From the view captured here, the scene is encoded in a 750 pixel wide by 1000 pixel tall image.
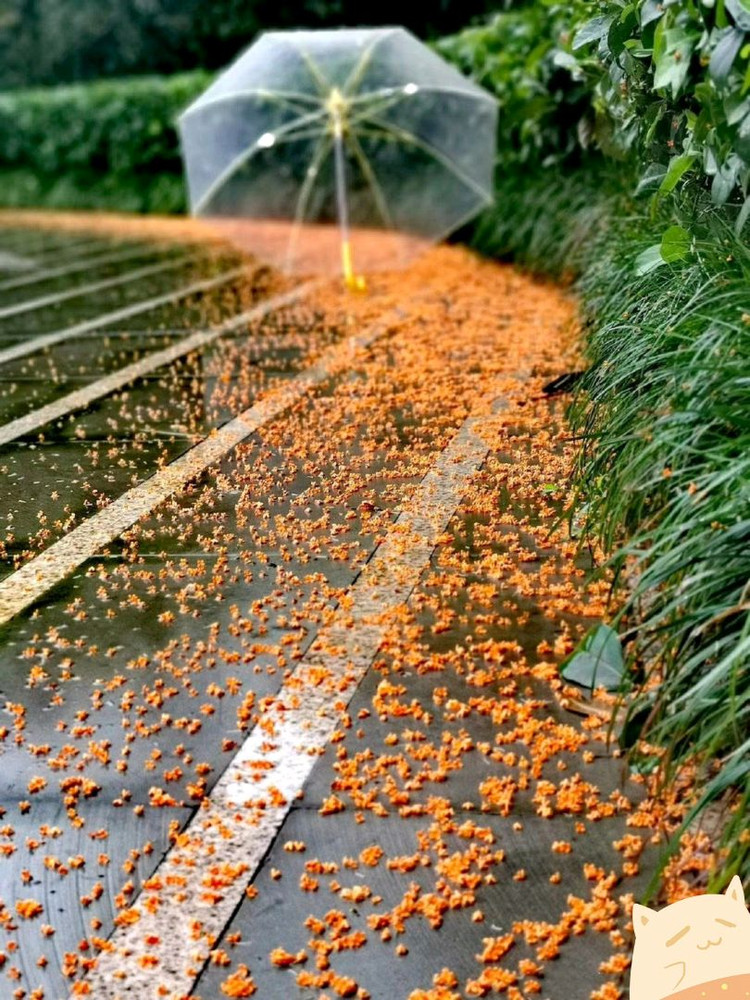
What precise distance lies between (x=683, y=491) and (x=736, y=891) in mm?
1281

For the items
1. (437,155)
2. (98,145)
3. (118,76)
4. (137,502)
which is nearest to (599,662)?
(137,502)

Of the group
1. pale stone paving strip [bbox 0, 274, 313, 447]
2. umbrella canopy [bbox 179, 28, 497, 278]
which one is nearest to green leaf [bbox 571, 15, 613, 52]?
pale stone paving strip [bbox 0, 274, 313, 447]

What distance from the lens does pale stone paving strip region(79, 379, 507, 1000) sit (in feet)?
7.95

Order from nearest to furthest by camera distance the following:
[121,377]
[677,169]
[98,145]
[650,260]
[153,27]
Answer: [677,169] → [650,260] → [121,377] → [98,145] → [153,27]

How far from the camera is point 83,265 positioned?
12758 millimetres

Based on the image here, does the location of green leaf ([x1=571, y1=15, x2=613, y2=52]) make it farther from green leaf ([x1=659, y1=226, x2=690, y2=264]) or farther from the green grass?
green leaf ([x1=659, y1=226, x2=690, y2=264])

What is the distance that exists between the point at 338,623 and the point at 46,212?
1788 centimetres

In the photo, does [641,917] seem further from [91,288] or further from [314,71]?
[91,288]

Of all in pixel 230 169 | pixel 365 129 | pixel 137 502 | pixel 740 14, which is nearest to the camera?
pixel 740 14

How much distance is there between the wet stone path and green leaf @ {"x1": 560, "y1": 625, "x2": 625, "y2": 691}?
9 cm

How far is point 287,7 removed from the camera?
818 inches

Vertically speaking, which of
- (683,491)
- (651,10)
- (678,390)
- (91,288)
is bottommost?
(91,288)

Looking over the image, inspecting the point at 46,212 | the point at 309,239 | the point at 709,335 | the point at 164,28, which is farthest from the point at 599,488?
the point at 164,28

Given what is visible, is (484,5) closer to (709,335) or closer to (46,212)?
(46,212)
